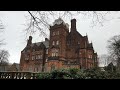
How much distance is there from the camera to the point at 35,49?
173 ft

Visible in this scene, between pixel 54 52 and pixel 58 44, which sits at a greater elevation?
pixel 58 44

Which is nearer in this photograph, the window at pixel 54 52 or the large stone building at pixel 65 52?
the large stone building at pixel 65 52

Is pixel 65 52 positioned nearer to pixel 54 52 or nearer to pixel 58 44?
pixel 58 44

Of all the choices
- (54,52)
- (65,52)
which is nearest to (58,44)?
(54,52)

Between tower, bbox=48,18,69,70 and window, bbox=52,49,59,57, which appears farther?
window, bbox=52,49,59,57

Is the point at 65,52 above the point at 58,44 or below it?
below

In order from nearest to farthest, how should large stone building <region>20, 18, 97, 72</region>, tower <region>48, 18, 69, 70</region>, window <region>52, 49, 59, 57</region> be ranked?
1. large stone building <region>20, 18, 97, 72</region>
2. tower <region>48, 18, 69, 70</region>
3. window <region>52, 49, 59, 57</region>

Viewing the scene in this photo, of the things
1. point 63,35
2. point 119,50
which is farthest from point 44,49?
point 119,50

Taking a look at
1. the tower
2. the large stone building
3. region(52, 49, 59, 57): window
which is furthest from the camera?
region(52, 49, 59, 57): window

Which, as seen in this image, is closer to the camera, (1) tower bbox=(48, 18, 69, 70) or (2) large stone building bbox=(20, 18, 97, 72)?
(2) large stone building bbox=(20, 18, 97, 72)
